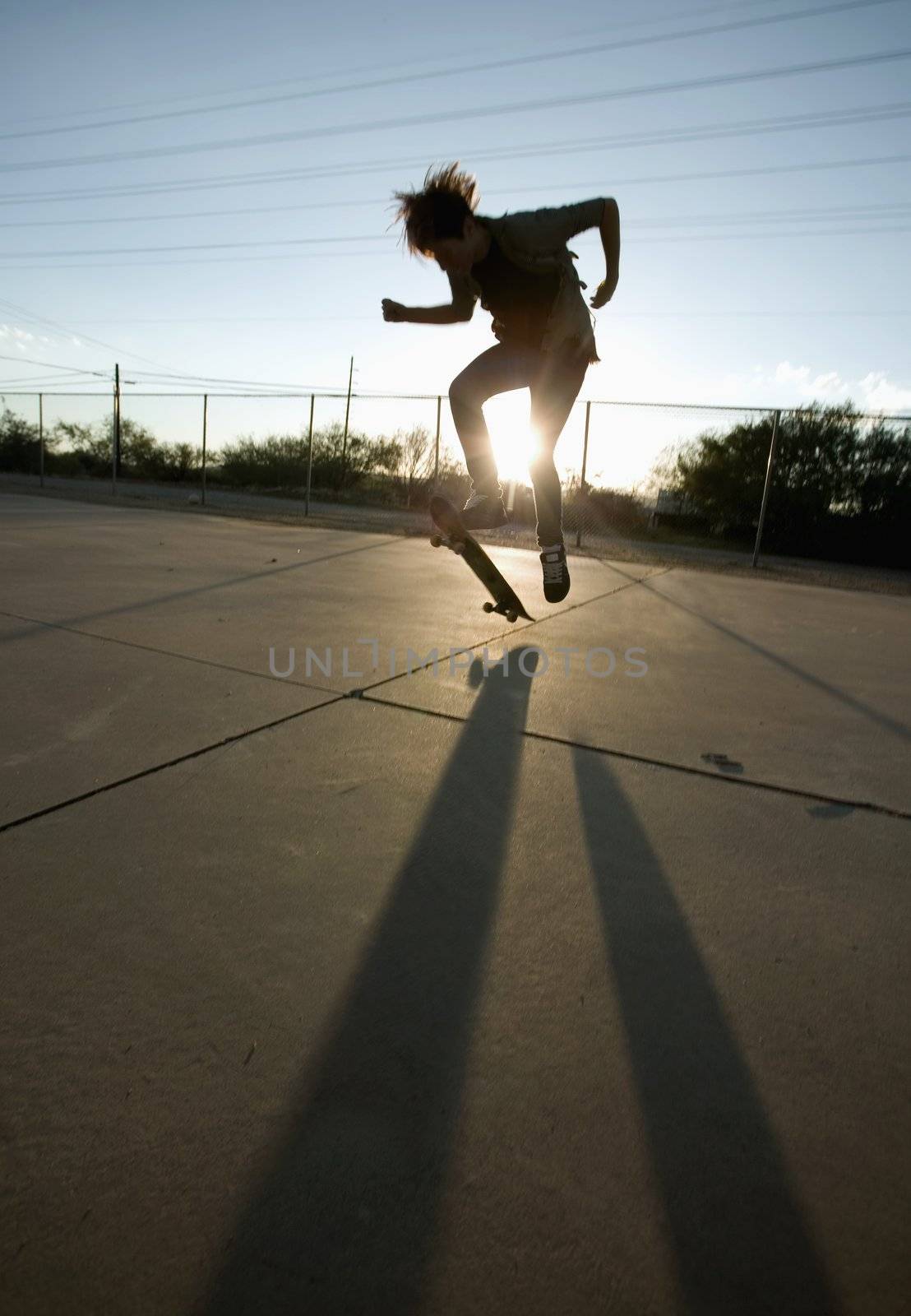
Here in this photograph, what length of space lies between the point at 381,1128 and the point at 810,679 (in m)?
2.80

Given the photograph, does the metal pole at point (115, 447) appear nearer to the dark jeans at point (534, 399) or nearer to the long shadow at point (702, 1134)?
the dark jeans at point (534, 399)

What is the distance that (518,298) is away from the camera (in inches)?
125

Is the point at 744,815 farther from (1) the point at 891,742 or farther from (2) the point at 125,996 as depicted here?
(2) the point at 125,996

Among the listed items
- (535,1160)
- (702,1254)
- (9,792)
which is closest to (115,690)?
(9,792)

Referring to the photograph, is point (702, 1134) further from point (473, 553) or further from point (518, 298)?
point (473, 553)

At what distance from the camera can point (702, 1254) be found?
32.5 inches

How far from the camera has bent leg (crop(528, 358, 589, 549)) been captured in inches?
129

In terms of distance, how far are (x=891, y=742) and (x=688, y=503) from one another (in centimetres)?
1309

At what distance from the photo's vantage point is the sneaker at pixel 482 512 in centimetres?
368

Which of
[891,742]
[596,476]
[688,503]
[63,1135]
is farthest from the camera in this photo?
[688,503]

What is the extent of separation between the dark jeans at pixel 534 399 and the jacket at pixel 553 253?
10 cm

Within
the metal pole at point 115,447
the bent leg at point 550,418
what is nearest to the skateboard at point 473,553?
the bent leg at point 550,418

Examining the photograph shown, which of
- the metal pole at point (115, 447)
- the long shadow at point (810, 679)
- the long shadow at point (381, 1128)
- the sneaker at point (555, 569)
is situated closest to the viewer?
the long shadow at point (381, 1128)

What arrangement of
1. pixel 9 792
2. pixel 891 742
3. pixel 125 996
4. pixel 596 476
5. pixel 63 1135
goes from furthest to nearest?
1. pixel 596 476
2. pixel 891 742
3. pixel 9 792
4. pixel 125 996
5. pixel 63 1135
